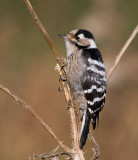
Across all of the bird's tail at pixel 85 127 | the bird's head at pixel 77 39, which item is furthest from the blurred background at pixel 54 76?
the bird's tail at pixel 85 127

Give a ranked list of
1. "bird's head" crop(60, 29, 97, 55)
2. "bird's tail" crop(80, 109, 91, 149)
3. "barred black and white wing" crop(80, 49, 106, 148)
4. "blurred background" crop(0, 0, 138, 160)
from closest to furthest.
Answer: "bird's tail" crop(80, 109, 91, 149)
"barred black and white wing" crop(80, 49, 106, 148)
"bird's head" crop(60, 29, 97, 55)
"blurred background" crop(0, 0, 138, 160)

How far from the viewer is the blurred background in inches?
270

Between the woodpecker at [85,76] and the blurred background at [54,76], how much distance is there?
252cm

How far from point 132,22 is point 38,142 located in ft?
13.4

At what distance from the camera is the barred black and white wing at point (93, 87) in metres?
3.64

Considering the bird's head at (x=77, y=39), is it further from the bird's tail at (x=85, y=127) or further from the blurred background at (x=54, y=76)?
the blurred background at (x=54, y=76)

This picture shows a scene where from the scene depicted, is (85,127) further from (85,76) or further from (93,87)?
(85,76)

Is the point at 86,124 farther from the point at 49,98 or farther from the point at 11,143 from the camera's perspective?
the point at 49,98

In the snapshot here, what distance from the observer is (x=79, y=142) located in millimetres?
3082

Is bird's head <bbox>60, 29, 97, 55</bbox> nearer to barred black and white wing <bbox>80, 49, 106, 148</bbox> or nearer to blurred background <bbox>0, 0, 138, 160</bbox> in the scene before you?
barred black and white wing <bbox>80, 49, 106, 148</bbox>

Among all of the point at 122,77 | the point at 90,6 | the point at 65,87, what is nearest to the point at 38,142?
the point at 122,77

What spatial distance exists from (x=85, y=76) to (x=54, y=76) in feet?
14.2

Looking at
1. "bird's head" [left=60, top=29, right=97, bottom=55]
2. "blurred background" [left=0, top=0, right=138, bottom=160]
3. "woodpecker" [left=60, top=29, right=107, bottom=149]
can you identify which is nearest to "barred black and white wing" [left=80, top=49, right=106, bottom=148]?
"woodpecker" [left=60, top=29, right=107, bottom=149]

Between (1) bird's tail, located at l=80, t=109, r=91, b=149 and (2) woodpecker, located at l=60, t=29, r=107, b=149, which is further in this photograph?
(2) woodpecker, located at l=60, t=29, r=107, b=149
